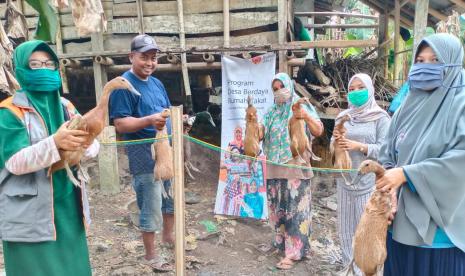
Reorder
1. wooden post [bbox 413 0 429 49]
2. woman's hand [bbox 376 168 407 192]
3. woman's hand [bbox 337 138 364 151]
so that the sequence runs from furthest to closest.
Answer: wooden post [bbox 413 0 429 49], woman's hand [bbox 337 138 364 151], woman's hand [bbox 376 168 407 192]

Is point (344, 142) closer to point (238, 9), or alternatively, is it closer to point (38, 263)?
point (38, 263)

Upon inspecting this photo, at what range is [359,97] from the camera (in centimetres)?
299

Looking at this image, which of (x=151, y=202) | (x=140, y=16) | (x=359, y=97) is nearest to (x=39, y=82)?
(x=151, y=202)

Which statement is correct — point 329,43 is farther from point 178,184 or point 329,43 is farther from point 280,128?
point 178,184

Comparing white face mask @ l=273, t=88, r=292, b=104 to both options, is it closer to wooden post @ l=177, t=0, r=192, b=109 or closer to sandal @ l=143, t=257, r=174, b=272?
sandal @ l=143, t=257, r=174, b=272

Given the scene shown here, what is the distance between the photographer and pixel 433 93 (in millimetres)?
1755

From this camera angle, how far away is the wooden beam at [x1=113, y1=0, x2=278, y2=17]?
520cm

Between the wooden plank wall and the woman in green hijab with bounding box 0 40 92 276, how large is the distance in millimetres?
3591

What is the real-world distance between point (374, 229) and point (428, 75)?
0.80 meters

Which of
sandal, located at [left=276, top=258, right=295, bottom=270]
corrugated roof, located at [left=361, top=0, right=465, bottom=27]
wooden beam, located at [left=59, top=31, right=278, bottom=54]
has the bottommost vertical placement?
sandal, located at [left=276, top=258, right=295, bottom=270]

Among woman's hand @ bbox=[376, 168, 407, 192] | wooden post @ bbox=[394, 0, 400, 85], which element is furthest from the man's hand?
wooden post @ bbox=[394, 0, 400, 85]

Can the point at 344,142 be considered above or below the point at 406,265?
above

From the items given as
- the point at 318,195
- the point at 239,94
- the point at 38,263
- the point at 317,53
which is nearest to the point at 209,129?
the point at 239,94

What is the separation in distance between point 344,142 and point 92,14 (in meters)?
2.08
